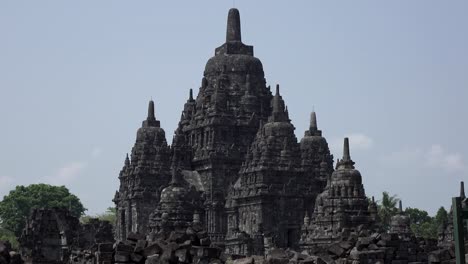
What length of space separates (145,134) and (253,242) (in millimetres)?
17446

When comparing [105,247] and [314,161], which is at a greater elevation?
[314,161]

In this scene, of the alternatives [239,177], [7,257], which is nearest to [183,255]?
[7,257]

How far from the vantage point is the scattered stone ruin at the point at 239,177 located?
202 feet

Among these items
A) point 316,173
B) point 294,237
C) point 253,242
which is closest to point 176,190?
point 253,242

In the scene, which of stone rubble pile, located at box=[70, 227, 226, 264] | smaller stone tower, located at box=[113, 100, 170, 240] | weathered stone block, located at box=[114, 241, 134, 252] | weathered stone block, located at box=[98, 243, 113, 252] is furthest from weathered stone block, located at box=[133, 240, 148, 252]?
smaller stone tower, located at box=[113, 100, 170, 240]

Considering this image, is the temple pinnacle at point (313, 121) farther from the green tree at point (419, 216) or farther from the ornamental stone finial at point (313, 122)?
the green tree at point (419, 216)

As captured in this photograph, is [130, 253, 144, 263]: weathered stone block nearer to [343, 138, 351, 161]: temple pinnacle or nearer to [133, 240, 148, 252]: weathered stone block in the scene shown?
[133, 240, 148, 252]: weathered stone block

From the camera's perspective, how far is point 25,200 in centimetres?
10738

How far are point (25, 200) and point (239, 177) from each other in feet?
124

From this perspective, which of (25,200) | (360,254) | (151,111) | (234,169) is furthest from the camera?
(25,200)

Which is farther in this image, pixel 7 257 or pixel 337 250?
pixel 337 250

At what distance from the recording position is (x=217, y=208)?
76.4m

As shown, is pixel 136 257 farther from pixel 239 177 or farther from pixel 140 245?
pixel 239 177

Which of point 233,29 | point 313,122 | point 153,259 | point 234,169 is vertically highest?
point 233,29
